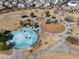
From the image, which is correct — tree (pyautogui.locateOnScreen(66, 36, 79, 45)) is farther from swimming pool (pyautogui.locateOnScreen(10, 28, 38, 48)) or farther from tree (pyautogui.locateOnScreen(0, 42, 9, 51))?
tree (pyautogui.locateOnScreen(0, 42, 9, 51))

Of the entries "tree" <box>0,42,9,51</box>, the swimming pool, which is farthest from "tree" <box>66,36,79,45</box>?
"tree" <box>0,42,9,51</box>

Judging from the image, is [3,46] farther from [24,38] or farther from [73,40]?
[73,40]

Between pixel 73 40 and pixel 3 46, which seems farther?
pixel 73 40

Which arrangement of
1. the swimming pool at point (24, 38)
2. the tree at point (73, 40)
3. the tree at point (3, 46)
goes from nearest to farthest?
the tree at point (3, 46) < the swimming pool at point (24, 38) < the tree at point (73, 40)

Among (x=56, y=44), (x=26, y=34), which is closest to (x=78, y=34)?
(x=56, y=44)

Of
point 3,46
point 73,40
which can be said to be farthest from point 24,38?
point 73,40

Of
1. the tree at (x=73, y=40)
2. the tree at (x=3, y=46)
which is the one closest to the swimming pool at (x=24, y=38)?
the tree at (x=3, y=46)

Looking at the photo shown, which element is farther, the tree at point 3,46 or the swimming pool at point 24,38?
the swimming pool at point 24,38

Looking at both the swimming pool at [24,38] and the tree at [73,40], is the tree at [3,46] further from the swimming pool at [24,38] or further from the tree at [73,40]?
the tree at [73,40]

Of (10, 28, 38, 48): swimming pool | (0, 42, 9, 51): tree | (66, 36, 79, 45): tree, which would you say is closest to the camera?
(0, 42, 9, 51): tree
